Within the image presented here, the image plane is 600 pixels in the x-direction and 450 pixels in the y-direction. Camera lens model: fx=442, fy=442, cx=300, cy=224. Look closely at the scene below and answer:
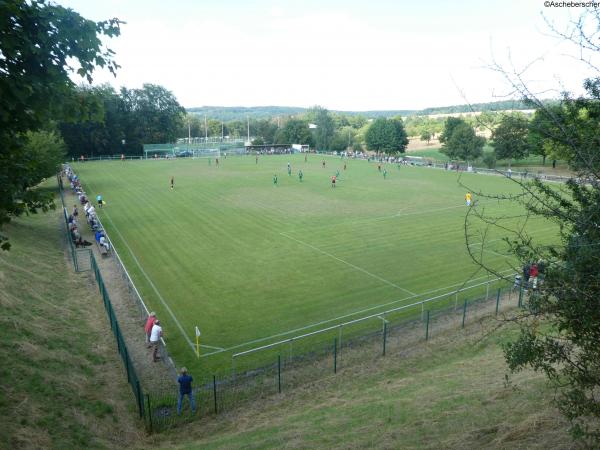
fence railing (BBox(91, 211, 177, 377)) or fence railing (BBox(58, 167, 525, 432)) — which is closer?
fence railing (BBox(58, 167, 525, 432))

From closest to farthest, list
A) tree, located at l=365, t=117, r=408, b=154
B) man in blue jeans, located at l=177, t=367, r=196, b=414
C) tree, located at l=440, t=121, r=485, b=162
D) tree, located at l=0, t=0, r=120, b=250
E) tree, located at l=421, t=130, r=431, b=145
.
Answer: tree, located at l=0, t=0, r=120, b=250 < man in blue jeans, located at l=177, t=367, r=196, b=414 < tree, located at l=440, t=121, r=485, b=162 < tree, located at l=365, t=117, r=408, b=154 < tree, located at l=421, t=130, r=431, b=145

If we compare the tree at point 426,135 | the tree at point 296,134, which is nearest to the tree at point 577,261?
the tree at point 296,134

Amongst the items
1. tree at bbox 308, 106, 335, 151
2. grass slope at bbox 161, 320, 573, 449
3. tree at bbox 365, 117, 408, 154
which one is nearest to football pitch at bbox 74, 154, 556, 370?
grass slope at bbox 161, 320, 573, 449

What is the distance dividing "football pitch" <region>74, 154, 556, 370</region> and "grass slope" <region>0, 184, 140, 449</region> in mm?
2434

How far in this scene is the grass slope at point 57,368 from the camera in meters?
9.45

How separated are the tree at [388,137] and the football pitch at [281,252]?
4634 centimetres

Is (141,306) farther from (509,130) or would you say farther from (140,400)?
(509,130)

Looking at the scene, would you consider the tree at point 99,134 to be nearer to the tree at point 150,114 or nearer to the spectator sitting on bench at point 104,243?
the tree at point 150,114

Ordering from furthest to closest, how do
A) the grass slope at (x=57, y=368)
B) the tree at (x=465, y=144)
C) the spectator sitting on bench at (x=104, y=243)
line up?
the tree at (x=465, y=144), the spectator sitting on bench at (x=104, y=243), the grass slope at (x=57, y=368)

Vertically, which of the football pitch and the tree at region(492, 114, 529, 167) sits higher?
the tree at region(492, 114, 529, 167)

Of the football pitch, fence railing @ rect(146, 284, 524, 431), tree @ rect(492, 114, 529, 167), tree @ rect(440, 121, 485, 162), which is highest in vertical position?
tree @ rect(492, 114, 529, 167)

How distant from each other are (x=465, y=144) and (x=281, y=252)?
5827 centimetres

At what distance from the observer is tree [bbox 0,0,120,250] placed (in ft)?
24.8

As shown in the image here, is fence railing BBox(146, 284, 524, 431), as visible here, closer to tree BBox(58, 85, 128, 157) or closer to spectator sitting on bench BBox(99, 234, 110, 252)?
spectator sitting on bench BBox(99, 234, 110, 252)
